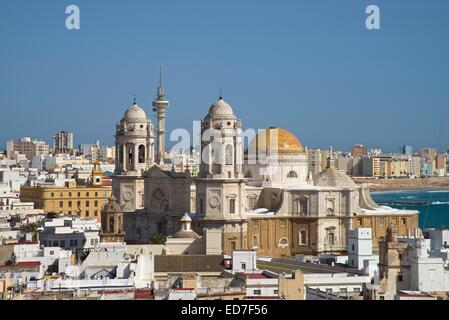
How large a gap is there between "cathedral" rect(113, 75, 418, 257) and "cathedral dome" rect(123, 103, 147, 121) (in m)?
0.03

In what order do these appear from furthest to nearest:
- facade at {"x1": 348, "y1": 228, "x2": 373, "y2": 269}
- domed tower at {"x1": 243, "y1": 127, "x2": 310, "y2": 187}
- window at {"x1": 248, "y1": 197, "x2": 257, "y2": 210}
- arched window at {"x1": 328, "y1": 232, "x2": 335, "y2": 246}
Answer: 1. domed tower at {"x1": 243, "y1": 127, "x2": 310, "y2": 187}
2. window at {"x1": 248, "y1": 197, "x2": 257, "y2": 210}
3. arched window at {"x1": 328, "y1": 232, "x2": 335, "y2": 246}
4. facade at {"x1": 348, "y1": 228, "x2": 373, "y2": 269}

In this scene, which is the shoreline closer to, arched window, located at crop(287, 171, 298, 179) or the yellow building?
the yellow building

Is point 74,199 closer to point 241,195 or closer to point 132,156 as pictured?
point 132,156

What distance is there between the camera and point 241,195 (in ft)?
105

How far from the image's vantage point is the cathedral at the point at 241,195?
31719 millimetres

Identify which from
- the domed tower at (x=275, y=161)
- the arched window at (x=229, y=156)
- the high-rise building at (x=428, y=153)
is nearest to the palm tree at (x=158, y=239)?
the arched window at (x=229, y=156)

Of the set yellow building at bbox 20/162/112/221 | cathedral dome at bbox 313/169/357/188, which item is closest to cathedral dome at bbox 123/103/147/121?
cathedral dome at bbox 313/169/357/188

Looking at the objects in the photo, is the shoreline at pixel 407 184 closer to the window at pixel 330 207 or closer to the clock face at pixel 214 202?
the window at pixel 330 207

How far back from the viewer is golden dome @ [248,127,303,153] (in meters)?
35.9

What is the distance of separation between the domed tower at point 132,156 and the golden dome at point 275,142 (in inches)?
138

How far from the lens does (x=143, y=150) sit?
118 ft

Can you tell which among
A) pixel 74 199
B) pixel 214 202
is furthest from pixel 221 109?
pixel 74 199
